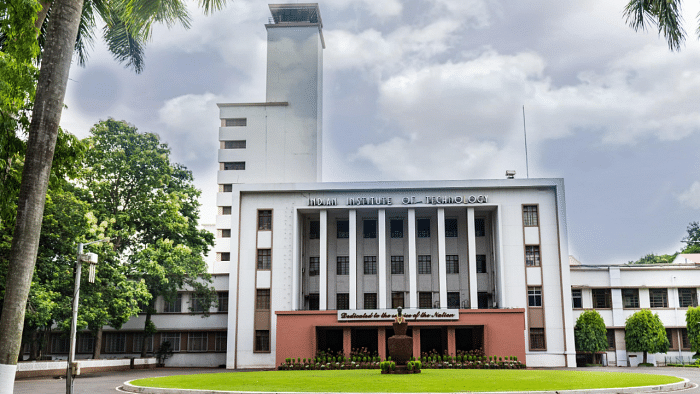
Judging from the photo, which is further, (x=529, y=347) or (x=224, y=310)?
(x=224, y=310)

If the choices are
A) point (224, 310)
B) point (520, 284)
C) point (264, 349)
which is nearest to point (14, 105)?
point (264, 349)

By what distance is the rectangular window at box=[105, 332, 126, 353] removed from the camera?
46.9m

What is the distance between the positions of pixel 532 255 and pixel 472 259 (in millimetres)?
3781

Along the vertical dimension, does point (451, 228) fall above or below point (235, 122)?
below

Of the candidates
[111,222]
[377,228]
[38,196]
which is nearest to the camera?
[38,196]

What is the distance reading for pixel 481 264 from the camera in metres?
43.5

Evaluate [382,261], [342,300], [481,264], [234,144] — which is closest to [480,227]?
[481,264]

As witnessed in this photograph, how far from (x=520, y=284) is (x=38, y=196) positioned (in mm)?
34417

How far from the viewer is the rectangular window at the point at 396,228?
4450 centimetres

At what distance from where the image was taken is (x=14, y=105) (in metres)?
12.2

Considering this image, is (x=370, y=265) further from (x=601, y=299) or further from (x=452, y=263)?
(x=601, y=299)

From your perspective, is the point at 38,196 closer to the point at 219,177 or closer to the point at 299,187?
the point at 299,187

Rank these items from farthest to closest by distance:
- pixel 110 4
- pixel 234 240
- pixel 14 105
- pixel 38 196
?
pixel 234 240, pixel 110 4, pixel 14 105, pixel 38 196

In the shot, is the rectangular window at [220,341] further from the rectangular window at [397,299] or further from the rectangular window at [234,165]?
the rectangular window at [234,165]
